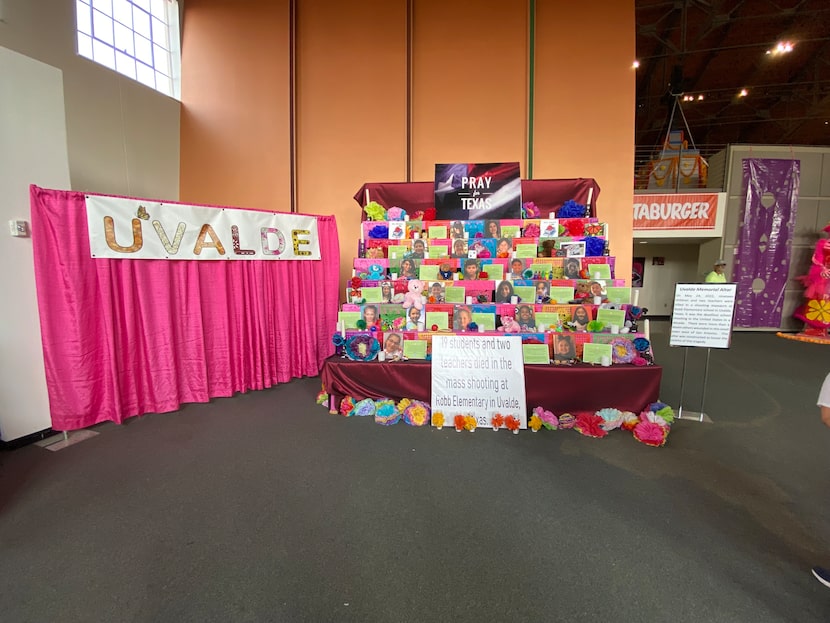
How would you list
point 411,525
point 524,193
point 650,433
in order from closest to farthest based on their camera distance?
point 411,525
point 650,433
point 524,193

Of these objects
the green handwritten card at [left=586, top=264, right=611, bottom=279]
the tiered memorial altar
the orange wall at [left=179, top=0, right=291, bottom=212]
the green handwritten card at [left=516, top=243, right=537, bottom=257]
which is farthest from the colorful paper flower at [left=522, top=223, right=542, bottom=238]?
the orange wall at [left=179, top=0, right=291, bottom=212]

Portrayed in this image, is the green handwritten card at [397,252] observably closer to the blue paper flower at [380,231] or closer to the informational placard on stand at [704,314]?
the blue paper flower at [380,231]

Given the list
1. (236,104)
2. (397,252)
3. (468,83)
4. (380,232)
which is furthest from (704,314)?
(236,104)

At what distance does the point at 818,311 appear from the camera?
6.96 meters

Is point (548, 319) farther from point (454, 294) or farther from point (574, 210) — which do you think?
point (574, 210)

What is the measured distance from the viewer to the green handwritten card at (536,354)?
9.70ft

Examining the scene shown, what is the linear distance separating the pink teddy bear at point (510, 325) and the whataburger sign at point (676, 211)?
228 inches

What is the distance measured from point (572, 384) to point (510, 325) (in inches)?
26.0

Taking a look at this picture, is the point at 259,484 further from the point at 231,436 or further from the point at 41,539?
the point at 41,539

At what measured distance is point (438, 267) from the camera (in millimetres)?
3379

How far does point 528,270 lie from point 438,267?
0.81m

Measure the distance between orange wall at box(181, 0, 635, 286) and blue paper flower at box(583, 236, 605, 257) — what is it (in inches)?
60.9

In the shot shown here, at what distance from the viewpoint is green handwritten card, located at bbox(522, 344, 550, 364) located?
9.70 feet

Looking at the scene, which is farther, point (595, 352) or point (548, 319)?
point (548, 319)
